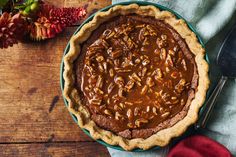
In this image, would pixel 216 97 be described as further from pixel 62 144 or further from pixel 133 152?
pixel 62 144

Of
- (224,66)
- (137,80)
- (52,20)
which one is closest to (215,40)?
(224,66)

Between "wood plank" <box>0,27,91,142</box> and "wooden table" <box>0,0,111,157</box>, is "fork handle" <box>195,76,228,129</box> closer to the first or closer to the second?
"wooden table" <box>0,0,111,157</box>

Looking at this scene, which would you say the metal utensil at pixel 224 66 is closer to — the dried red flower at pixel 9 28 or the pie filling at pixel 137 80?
the pie filling at pixel 137 80

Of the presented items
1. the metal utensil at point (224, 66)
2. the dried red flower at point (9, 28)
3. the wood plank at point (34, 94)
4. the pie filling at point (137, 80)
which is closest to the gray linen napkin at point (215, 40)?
the metal utensil at point (224, 66)

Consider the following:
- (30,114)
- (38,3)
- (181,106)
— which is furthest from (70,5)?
(181,106)

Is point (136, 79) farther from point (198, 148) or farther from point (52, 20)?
point (52, 20)
